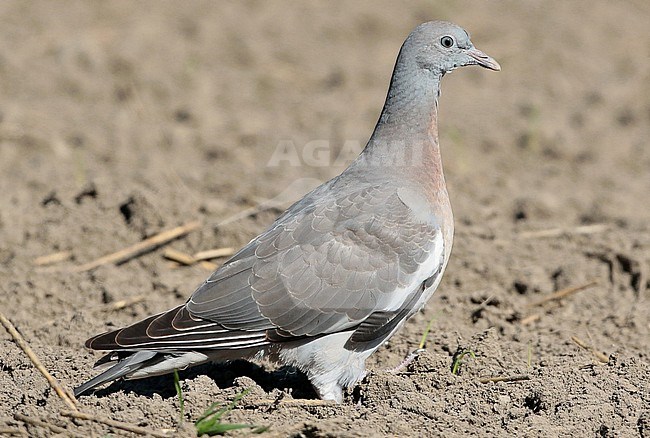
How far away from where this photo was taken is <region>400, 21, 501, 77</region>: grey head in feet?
17.6

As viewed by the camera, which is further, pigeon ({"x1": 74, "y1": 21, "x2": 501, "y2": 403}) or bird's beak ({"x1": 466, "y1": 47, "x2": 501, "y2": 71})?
bird's beak ({"x1": 466, "y1": 47, "x2": 501, "y2": 71})

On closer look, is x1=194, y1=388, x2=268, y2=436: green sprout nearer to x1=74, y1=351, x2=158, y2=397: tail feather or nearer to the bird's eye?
x1=74, y1=351, x2=158, y2=397: tail feather

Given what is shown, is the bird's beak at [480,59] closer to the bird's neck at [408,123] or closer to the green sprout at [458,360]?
the bird's neck at [408,123]

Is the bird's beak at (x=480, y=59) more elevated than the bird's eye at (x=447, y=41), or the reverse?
the bird's eye at (x=447, y=41)

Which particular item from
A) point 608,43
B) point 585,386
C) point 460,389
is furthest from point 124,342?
point 608,43

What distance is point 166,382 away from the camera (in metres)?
5.04

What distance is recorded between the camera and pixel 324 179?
8.25 m

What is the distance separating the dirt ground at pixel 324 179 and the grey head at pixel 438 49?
1.52 m

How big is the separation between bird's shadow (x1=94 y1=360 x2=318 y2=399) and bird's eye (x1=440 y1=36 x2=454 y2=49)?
2046mm

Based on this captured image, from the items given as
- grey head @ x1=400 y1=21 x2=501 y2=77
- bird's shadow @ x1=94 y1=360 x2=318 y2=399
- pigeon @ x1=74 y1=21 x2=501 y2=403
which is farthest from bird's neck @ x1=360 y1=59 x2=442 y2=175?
bird's shadow @ x1=94 y1=360 x2=318 y2=399

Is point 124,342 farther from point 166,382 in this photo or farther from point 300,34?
point 300,34

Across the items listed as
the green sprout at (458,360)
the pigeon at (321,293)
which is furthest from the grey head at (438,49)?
the green sprout at (458,360)

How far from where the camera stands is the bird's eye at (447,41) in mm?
5375

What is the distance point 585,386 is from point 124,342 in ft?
7.51
